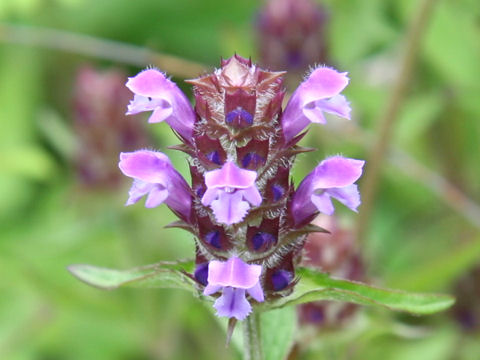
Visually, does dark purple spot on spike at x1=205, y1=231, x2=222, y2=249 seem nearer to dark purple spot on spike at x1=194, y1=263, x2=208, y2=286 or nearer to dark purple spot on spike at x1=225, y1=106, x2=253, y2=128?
dark purple spot on spike at x1=194, y1=263, x2=208, y2=286

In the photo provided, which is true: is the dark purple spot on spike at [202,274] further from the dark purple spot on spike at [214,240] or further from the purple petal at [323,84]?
the purple petal at [323,84]

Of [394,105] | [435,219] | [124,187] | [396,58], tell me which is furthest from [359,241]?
[396,58]

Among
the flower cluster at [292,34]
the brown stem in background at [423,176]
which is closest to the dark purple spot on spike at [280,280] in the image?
the brown stem in background at [423,176]

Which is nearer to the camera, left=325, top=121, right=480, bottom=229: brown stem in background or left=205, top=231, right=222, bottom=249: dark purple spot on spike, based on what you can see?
left=205, top=231, right=222, bottom=249: dark purple spot on spike

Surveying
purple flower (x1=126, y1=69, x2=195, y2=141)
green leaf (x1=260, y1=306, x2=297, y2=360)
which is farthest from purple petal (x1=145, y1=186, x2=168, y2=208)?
green leaf (x1=260, y1=306, x2=297, y2=360)

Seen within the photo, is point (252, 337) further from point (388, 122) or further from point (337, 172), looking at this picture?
point (388, 122)

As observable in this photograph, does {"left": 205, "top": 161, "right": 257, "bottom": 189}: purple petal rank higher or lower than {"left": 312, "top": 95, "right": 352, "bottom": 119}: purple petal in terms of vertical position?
lower

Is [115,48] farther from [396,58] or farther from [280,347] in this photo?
[280,347]
